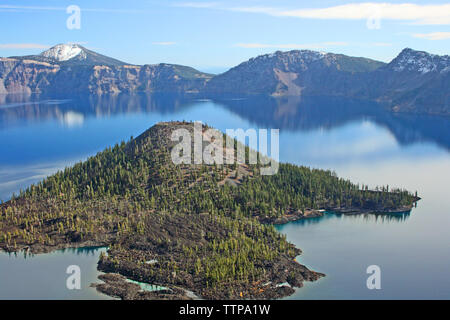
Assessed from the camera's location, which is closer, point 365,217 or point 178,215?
point 178,215

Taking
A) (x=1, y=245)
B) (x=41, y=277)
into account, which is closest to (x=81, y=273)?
(x=41, y=277)

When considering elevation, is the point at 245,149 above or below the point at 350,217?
above

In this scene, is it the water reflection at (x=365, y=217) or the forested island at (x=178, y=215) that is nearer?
the forested island at (x=178, y=215)

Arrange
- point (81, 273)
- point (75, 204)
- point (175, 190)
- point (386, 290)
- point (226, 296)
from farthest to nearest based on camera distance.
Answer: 1. point (175, 190)
2. point (75, 204)
3. point (81, 273)
4. point (386, 290)
5. point (226, 296)

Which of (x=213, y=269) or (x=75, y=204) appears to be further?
(x=75, y=204)

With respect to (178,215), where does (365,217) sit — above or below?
below

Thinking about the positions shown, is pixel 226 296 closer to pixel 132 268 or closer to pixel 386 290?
pixel 132 268

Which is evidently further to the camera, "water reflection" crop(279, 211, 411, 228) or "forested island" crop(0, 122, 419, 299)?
"water reflection" crop(279, 211, 411, 228)

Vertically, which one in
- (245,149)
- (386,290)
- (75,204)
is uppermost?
(245,149)
